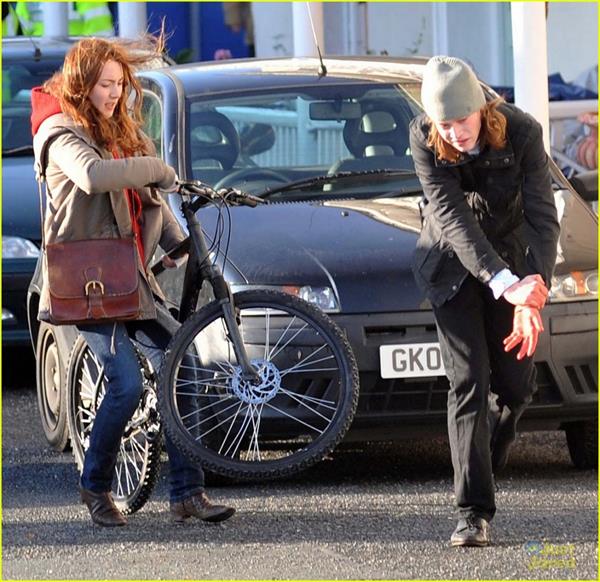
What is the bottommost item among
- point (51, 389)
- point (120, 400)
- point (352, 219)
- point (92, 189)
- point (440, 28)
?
point (51, 389)

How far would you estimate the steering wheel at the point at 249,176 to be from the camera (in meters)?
7.57

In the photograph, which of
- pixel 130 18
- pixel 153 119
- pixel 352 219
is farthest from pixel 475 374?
pixel 130 18

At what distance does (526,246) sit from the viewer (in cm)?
579

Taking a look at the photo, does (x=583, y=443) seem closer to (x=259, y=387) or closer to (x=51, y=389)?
(x=259, y=387)

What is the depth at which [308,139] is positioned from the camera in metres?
7.87

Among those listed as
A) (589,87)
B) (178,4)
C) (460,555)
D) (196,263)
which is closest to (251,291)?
(196,263)

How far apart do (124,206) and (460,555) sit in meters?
1.63

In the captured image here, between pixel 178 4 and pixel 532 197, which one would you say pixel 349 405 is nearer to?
pixel 532 197

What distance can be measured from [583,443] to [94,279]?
2.22 meters

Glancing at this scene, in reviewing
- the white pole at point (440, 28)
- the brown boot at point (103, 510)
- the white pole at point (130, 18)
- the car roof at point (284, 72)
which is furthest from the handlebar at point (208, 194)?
the white pole at point (440, 28)

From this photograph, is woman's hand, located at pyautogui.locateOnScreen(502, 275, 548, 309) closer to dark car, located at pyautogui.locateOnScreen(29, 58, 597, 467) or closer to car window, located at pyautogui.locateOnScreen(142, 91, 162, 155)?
dark car, located at pyautogui.locateOnScreen(29, 58, 597, 467)

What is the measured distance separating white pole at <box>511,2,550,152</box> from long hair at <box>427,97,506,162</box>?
13.7 ft

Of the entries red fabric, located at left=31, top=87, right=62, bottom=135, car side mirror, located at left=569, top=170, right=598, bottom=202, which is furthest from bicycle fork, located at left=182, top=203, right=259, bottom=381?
car side mirror, located at left=569, top=170, right=598, bottom=202

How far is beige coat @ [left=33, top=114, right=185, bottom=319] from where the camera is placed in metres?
5.92
